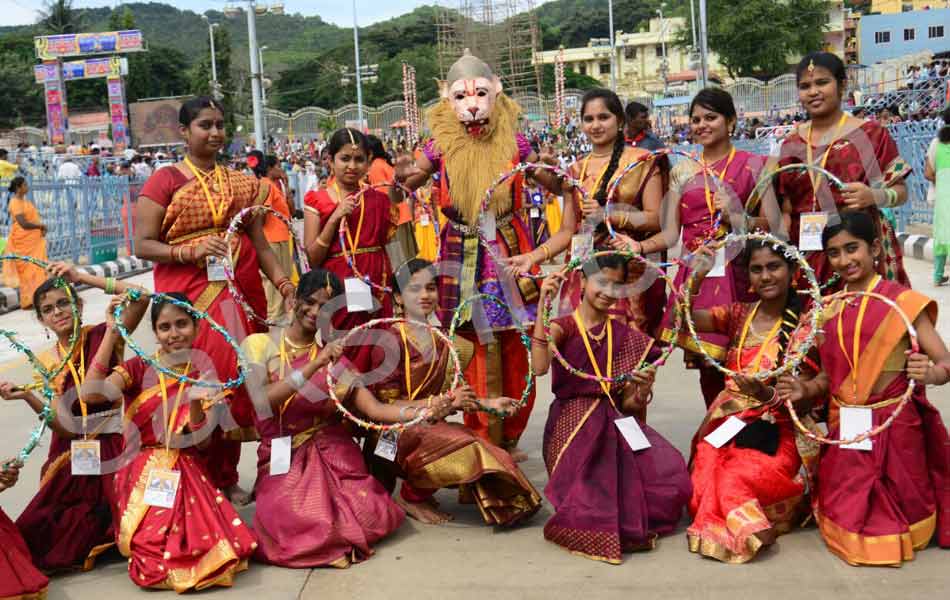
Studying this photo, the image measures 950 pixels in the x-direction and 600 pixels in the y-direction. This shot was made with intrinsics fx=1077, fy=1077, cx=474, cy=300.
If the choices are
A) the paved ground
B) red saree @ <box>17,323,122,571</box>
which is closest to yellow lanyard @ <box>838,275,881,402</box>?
the paved ground

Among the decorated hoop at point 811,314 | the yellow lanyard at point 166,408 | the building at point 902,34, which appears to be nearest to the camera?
the decorated hoop at point 811,314

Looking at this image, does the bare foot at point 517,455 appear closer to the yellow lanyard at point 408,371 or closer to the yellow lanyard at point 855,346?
the yellow lanyard at point 408,371

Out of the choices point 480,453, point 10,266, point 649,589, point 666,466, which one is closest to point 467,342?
point 480,453

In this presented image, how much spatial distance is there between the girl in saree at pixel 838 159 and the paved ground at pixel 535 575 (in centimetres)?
153

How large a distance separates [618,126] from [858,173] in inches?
46.5

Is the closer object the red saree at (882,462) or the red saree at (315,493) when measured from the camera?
the red saree at (882,462)

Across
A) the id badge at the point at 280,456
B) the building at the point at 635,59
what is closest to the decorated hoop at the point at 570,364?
the id badge at the point at 280,456

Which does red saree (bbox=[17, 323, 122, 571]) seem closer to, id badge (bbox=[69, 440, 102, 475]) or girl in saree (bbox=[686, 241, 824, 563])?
id badge (bbox=[69, 440, 102, 475])

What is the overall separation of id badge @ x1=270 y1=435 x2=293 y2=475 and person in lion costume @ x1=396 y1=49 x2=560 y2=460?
130 centimetres

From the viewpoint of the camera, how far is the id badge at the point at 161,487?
439cm

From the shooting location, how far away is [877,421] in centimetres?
442

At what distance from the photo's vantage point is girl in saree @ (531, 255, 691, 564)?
4500 millimetres

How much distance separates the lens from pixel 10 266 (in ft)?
44.4

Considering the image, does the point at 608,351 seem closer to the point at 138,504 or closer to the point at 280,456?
the point at 280,456
